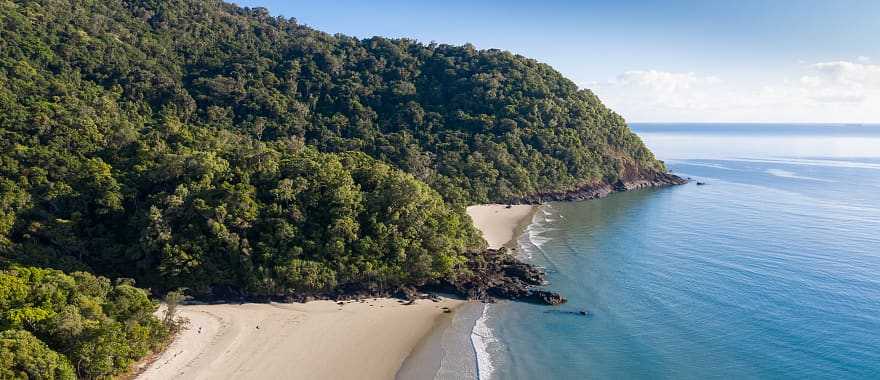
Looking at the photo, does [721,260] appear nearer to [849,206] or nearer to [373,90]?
[849,206]

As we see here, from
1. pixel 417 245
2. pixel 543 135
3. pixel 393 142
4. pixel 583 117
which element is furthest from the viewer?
pixel 583 117

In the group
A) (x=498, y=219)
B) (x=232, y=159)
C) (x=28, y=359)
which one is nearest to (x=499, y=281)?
(x=498, y=219)

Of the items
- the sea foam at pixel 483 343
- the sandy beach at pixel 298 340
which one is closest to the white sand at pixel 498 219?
A: the sea foam at pixel 483 343

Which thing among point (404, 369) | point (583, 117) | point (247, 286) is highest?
point (583, 117)

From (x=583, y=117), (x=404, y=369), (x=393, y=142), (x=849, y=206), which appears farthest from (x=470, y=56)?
(x=404, y=369)

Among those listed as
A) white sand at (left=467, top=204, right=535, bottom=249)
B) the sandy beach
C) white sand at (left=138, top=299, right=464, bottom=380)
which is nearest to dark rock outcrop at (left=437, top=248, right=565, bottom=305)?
the sandy beach

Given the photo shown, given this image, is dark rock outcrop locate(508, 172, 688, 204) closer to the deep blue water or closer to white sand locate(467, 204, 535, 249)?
white sand locate(467, 204, 535, 249)

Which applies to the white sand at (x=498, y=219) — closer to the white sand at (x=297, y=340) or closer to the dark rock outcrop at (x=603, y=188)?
the dark rock outcrop at (x=603, y=188)
